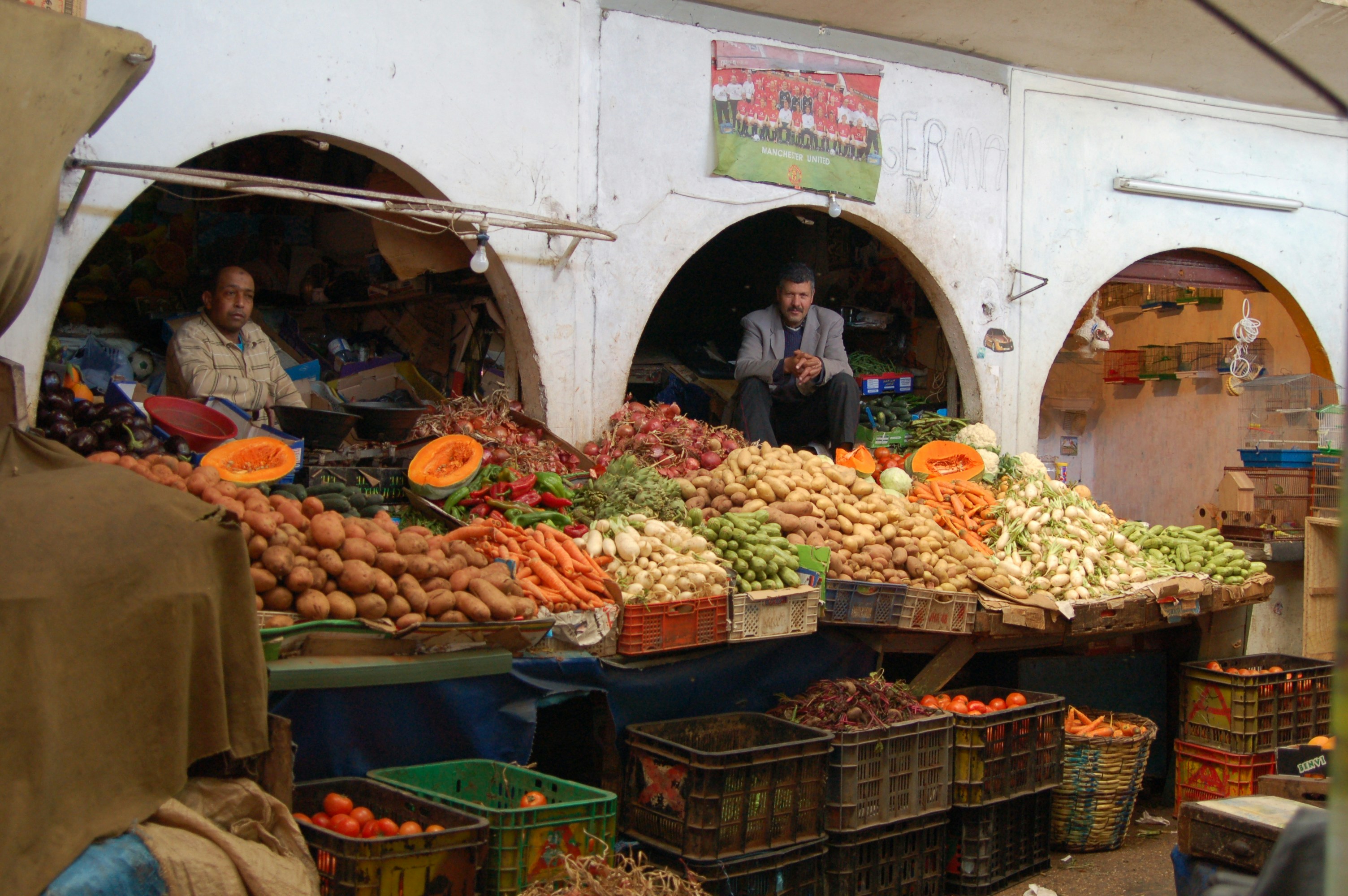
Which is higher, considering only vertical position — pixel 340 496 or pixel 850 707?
pixel 340 496

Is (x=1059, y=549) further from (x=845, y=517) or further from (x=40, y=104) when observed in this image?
(x=40, y=104)

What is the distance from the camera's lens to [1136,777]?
20.4ft

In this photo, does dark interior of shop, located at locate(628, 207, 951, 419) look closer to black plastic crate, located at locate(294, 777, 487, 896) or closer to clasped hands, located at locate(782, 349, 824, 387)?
clasped hands, located at locate(782, 349, 824, 387)

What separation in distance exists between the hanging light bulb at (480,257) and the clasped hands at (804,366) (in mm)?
2366

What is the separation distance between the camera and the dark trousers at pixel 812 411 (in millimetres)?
7652

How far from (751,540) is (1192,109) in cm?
657

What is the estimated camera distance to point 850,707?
518cm

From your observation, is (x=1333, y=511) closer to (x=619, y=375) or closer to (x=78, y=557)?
(x=619, y=375)

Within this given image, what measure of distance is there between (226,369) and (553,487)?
6.68ft

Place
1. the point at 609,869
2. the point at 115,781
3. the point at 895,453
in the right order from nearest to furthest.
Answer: the point at 115,781 < the point at 609,869 < the point at 895,453

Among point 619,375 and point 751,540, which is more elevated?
point 619,375

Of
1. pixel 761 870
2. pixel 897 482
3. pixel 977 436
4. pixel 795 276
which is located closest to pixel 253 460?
pixel 761 870

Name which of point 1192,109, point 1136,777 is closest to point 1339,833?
point 1136,777

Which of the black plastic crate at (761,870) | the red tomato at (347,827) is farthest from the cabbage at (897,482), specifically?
the red tomato at (347,827)
